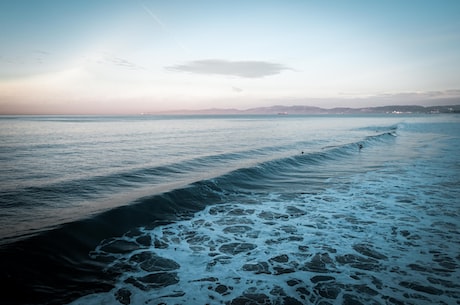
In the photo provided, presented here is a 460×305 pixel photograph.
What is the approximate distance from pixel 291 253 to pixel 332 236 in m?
1.81

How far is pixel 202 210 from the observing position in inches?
443

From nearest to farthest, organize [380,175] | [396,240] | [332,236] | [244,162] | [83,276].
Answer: [83,276], [396,240], [332,236], [380,175], [244,162]

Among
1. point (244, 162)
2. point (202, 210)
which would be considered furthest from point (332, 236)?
point (244, 162)

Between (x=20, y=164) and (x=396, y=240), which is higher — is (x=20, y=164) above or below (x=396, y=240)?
above

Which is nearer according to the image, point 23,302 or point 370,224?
point 23,302

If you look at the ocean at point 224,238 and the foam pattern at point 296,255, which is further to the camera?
the ocean at point 224,238

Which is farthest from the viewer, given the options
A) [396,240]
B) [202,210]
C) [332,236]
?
[202,210]

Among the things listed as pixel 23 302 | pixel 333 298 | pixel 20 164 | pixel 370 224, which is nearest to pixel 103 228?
pixel 23 302

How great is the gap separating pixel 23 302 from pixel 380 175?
59.1 ft

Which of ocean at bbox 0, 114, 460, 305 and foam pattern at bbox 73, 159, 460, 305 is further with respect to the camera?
ocean at bbox 0, 114, 460, 305

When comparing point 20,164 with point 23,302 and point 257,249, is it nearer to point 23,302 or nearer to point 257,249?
point 23,302

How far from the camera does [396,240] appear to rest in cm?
781

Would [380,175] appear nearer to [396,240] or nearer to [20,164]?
[396,240]

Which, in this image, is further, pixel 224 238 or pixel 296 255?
pixel 224 238
